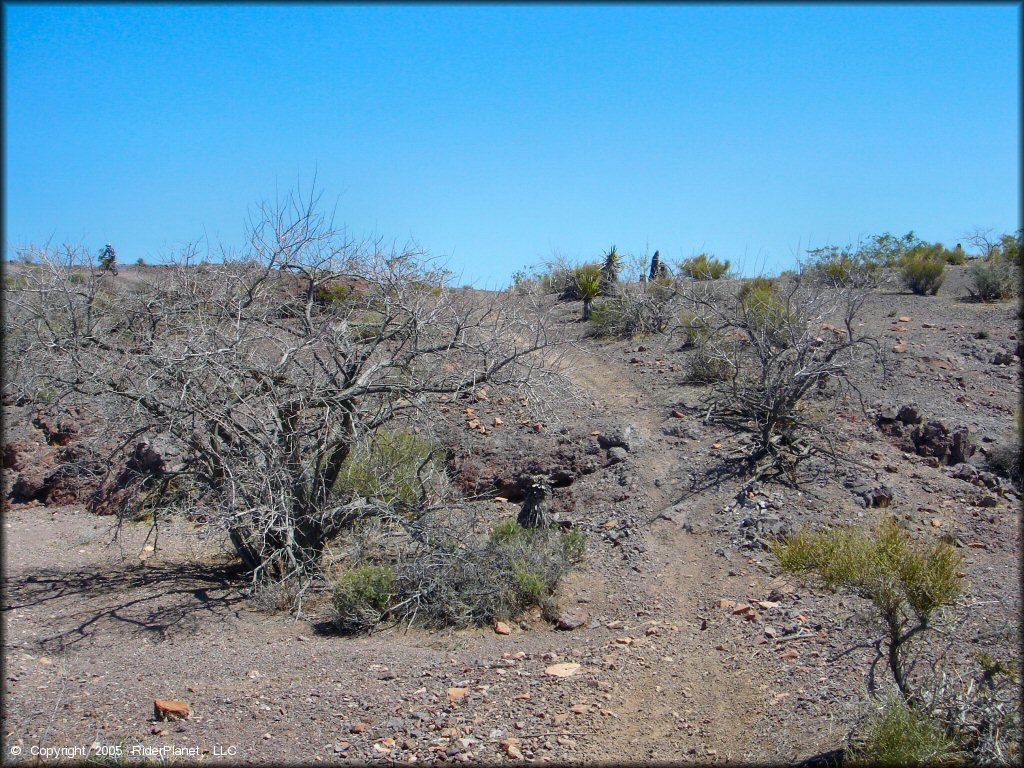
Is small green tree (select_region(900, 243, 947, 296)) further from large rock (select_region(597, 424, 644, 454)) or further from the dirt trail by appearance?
the dirt trail

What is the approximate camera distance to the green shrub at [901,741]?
405 cm

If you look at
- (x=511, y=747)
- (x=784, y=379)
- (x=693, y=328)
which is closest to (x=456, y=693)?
(x=511, y=747)

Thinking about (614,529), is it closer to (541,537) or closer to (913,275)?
(541,537)

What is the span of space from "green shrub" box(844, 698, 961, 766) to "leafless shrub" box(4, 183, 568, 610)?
14.7 feet

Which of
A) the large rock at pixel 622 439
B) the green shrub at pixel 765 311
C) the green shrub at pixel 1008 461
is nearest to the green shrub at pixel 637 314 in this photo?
the green shrub at pixel 765 311

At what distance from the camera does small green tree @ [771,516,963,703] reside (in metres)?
4.83

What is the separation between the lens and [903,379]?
1249cm

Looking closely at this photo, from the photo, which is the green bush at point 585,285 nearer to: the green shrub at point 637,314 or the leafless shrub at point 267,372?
the green shrub at point 637,314

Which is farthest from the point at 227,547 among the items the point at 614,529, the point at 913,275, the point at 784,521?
the point at 913,275

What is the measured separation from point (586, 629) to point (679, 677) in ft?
4.02

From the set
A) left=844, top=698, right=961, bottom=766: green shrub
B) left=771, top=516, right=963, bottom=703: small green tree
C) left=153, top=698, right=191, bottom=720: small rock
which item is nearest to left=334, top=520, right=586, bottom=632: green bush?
left=153, top=698, right=191, bottom=720: small rock

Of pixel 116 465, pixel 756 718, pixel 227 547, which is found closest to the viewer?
pixel 756 718

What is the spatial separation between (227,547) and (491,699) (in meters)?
5.01

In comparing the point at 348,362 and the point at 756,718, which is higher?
the point at 348,362
